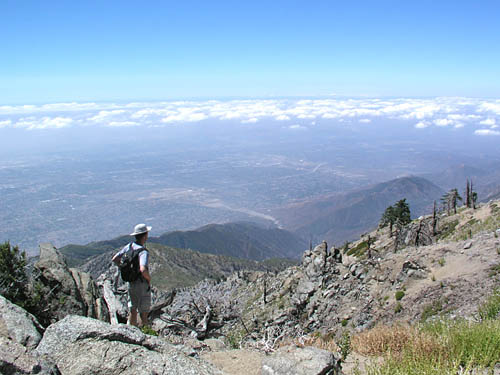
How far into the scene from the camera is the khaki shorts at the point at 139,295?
32.8ft

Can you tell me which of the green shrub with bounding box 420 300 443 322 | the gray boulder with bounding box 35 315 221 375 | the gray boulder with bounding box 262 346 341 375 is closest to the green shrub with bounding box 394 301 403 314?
the green shrub with bounding box 420 300 443 322

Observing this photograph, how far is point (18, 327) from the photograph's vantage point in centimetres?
676

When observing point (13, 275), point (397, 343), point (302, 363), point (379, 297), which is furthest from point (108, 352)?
point (379, 297)

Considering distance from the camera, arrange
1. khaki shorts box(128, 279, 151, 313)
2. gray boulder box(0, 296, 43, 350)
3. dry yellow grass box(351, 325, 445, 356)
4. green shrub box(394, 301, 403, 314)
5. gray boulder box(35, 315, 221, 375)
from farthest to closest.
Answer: green shrub box(394, 301, 403, 314), khaki shorts box(128, 279, 151, 313), dry yellow grass box(351, 325, 445, 356), gray boulder box(0, 296, 43, 350), gray boulder box(35, 315, 221, 375)

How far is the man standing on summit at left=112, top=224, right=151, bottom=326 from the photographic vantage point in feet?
32.0

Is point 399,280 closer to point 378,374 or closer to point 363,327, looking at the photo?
point 363,327

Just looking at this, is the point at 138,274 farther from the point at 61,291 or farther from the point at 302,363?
the point at 61,291

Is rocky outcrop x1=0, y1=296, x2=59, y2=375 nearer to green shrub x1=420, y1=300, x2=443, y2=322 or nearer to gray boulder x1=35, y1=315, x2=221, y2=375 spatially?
gray boulder x1=35, y1=315, x2=221, y2=375

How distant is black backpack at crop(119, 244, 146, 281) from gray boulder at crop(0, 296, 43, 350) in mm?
2711

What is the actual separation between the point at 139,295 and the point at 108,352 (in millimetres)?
4439

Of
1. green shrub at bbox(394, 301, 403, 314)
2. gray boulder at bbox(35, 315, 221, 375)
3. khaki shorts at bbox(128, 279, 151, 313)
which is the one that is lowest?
green shrub at bbox(394, 301, 403, 314)

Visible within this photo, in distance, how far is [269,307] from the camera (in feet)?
145

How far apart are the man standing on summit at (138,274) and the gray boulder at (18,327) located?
2.85 metres

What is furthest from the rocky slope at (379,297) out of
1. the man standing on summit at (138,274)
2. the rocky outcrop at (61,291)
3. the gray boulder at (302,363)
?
the man standing on summit at (138,274)
